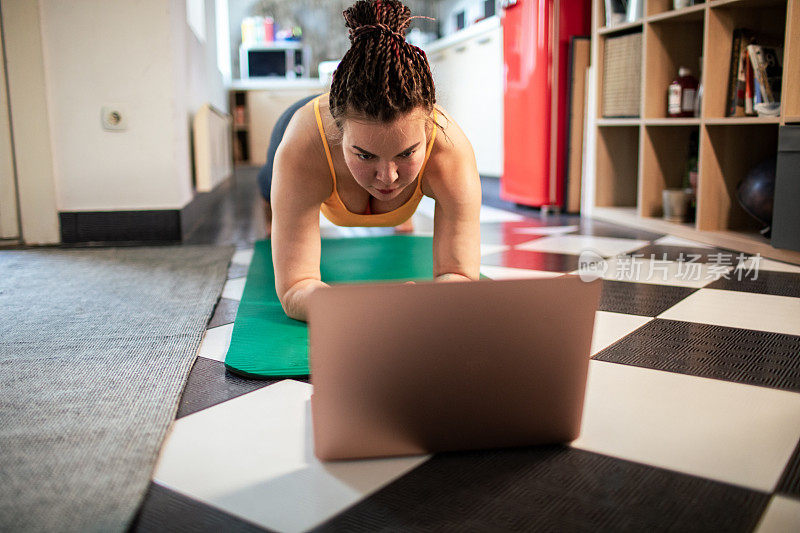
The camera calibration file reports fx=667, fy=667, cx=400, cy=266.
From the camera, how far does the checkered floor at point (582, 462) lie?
1.85 ft

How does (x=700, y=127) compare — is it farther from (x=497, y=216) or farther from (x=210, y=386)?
(x=210, y=386)

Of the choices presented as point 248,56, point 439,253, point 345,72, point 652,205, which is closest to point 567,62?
point 652,205

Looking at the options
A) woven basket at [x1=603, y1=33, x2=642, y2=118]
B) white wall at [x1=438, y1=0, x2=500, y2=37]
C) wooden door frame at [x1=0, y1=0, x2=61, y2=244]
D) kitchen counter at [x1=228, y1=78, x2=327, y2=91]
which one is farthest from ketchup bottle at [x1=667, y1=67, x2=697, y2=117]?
kitchen counter at [x1=228, y1=78, x2=327, y2=91]

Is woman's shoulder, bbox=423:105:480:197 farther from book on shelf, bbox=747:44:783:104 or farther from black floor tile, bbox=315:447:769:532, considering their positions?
book on shelf, bbox=747:44:783:104

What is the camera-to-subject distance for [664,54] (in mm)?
2234

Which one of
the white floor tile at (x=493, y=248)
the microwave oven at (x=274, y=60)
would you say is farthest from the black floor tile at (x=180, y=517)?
the microwave oven at (x=274, y=60)

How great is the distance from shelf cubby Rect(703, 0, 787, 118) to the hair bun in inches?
51.6

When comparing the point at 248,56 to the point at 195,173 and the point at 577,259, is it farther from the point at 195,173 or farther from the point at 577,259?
the point at 577,259

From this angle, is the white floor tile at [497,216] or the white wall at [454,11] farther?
the white wall at [454,11]

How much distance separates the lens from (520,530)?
1.78ft

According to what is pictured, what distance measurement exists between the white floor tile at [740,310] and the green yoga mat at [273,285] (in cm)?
50

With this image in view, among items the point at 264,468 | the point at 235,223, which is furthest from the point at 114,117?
the point at 264,468

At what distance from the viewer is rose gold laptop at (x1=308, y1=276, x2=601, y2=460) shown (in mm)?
616

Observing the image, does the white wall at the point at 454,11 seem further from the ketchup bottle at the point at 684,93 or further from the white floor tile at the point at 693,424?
the white floor tile at the point at 693,424
